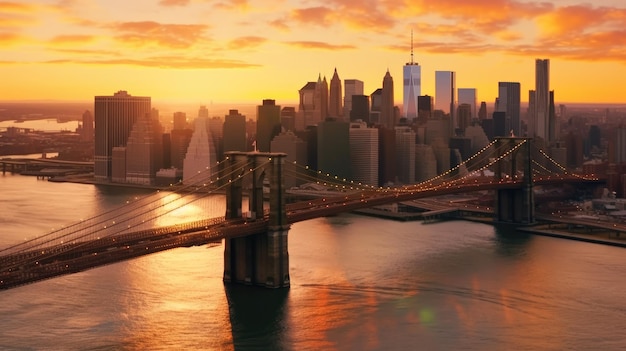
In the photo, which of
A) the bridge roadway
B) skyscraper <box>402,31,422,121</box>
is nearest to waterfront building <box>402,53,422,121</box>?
skyscraper <box>402,31,422,121</box>

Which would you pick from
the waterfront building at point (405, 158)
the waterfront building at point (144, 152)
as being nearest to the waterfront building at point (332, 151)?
the waterfront building at point (405, 158)

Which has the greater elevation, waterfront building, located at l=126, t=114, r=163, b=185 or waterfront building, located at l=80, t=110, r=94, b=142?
waterfront building, located at l=80, t=110, r=94, b=142

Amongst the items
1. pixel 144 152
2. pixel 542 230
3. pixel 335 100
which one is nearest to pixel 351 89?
pixel 335 100

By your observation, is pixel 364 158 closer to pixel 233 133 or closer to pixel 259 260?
pixel 233 133

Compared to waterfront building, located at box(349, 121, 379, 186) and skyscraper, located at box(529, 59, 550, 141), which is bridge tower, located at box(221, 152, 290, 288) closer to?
waterfront building, located at box(349, 121, 379, 186)

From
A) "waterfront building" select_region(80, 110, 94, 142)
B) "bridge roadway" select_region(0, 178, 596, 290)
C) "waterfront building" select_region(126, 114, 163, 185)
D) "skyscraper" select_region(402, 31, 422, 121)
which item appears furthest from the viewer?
"skyscraper" select_region(402, 31, 422, 121)

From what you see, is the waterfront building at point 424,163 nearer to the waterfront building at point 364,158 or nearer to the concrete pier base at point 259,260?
the waterfront building at point 364,158

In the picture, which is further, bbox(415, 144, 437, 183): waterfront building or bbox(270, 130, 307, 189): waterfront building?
bbox(415, 144, 437, 183): waterfront building

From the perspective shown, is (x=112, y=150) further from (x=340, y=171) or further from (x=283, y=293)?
(x=283, y=293)
